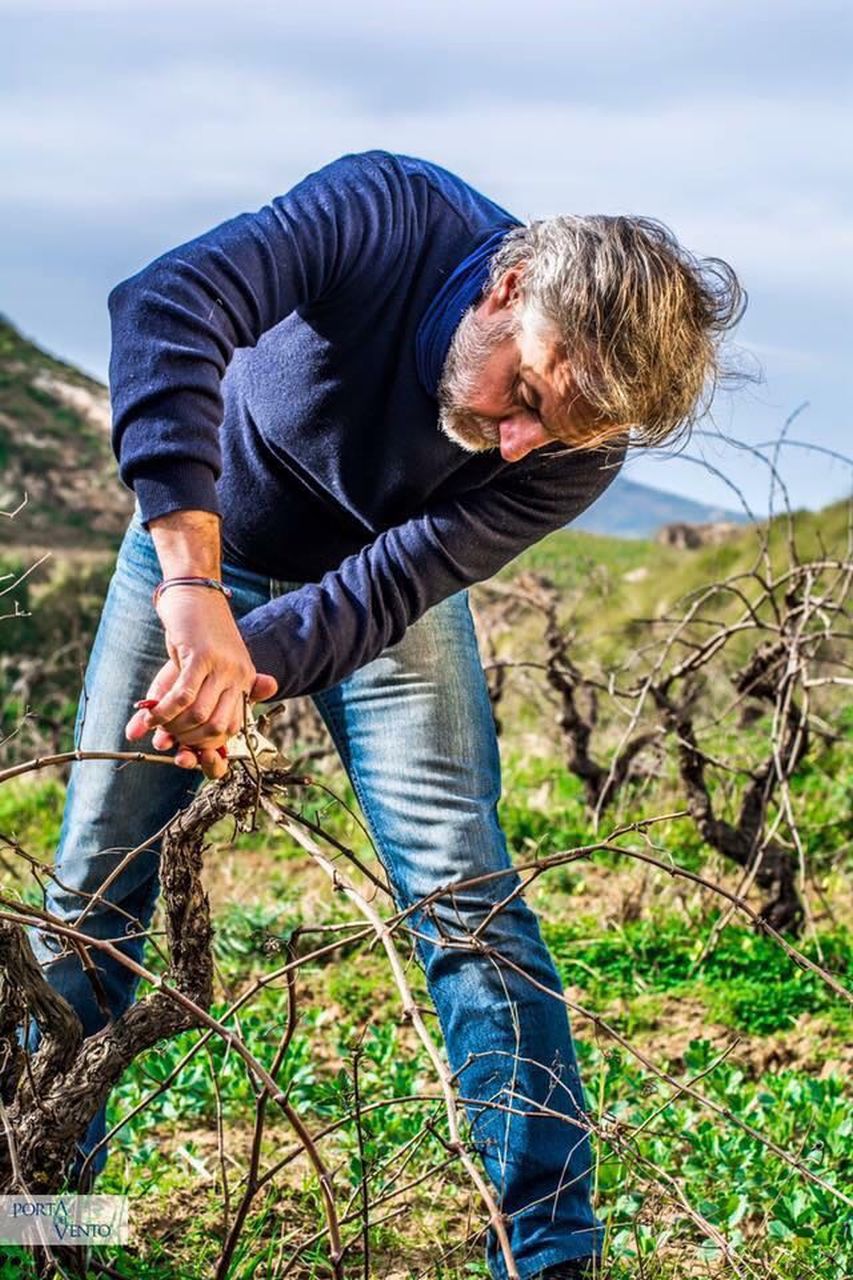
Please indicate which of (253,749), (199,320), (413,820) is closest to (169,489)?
(199,320)

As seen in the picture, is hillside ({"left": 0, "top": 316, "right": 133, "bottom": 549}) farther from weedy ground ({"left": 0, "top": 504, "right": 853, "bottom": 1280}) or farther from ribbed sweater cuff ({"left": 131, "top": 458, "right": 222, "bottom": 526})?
ribbed sweater cuff ({"left": 131, "top": 458, "right": 222, "bottom": 526})

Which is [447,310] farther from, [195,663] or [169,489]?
[195,663]

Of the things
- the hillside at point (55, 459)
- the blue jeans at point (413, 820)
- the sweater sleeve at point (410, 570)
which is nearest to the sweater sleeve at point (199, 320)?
the sweater sleeve at point (410, 570)

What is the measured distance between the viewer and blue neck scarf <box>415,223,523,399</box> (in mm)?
2598

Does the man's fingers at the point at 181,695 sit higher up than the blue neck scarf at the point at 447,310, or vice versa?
the blue neck scarf at the point at 447,310

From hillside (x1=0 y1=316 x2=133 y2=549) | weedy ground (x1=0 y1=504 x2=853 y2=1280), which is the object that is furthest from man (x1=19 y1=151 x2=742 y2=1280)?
hillside (x1=0 y1=316 x2=133 y2=549)

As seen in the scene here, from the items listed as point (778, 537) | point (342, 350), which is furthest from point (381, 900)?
point (778, 537)

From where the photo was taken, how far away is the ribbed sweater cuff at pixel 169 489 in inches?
89.0

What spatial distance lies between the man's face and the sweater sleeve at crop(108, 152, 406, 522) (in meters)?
0.27

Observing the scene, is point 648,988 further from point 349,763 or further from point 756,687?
point 349,763

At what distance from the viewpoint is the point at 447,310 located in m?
2.62

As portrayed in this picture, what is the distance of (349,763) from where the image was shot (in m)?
3.03

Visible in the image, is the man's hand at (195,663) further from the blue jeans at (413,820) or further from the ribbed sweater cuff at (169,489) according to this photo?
the blue jeans at (413,820)

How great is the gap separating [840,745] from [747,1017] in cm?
255
